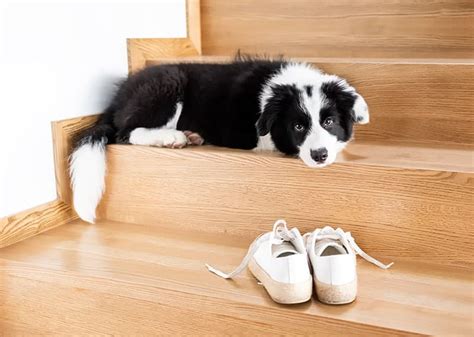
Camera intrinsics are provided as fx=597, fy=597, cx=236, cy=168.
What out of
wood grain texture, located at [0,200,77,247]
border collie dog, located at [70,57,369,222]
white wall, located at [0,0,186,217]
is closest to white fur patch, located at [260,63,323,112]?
border collie dog, located at [70,57,369,222]

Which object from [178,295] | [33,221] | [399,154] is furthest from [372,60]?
[33,221]

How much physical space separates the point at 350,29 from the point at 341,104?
2.56ft

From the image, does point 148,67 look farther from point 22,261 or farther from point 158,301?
point 158,301

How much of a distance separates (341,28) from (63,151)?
1.30m

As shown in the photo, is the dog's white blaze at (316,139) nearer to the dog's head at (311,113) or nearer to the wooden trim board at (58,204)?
the dog's head at (311,113)

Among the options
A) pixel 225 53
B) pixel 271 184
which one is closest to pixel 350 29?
pixel 225 53

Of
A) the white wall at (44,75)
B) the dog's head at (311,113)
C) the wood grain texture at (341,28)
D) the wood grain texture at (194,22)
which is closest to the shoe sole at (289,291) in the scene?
the dog's head at (311,113)

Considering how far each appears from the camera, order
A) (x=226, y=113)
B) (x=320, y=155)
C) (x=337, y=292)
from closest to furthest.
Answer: (x=337, y=292) → (x=320, y=155) → (x=226, y=113)

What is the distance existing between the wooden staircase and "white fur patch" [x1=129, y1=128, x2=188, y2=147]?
61 mm

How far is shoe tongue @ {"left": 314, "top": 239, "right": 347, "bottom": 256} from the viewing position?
1415 millimetres

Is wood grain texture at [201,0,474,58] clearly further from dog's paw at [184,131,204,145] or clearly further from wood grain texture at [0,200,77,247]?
wood grain texture at [0,200,77,247]

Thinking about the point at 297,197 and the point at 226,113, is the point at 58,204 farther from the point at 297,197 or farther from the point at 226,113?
the point at 297,197

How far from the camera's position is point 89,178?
191 centimetres

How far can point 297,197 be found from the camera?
5.64 feet
